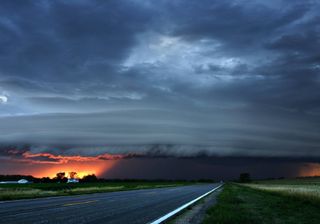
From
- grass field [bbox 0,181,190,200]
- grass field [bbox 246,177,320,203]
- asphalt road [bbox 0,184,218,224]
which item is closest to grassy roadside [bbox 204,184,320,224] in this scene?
asphalt road [bbox 0,184,218,224]

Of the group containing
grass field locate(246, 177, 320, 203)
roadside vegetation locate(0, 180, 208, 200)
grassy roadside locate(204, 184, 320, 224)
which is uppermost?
roadside vegetation locate(0, 180, 208, 200)

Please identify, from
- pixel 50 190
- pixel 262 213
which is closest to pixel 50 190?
pixel 50 190

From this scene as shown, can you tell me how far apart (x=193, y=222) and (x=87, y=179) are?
19177 centimetres

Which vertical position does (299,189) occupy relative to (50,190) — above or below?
below

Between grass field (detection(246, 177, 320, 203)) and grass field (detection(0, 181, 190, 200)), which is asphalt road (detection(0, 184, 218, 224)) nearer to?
grass field (detection(0, 181, 190, 200))

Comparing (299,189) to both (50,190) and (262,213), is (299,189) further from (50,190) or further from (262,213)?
(50,190)

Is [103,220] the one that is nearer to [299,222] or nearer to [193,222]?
[193,222]

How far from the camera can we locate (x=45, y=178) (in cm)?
18388

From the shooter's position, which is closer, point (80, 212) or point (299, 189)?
point (80, 212)

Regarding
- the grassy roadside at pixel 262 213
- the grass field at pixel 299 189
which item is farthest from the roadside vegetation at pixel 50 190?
the grass field at pixel 299 189

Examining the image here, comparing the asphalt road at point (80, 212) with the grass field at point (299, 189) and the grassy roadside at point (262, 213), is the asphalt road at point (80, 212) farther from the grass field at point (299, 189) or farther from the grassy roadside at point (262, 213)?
the grass field at point (299, 189)

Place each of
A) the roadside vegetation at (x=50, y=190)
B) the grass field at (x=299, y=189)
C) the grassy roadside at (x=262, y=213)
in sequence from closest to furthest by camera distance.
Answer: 1. the grassy roadside at (x=262, y=213)
2. the roadside vegetation at (x=50, y=190)
3. the grass field at (x=299, y=189)

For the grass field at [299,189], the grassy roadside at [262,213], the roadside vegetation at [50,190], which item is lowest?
the grass field at [299,189]

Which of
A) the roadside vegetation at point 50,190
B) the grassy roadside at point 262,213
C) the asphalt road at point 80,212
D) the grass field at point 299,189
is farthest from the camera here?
the grass field at point 299,189
